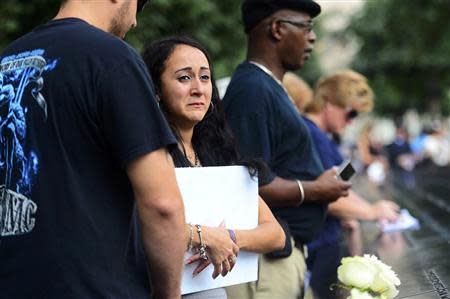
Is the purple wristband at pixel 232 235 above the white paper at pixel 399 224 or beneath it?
above

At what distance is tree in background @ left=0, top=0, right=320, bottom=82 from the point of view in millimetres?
10070

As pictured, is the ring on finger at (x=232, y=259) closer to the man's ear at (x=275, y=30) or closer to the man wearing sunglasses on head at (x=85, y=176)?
the man wearing sunglasses on head at (x=85, y=176)

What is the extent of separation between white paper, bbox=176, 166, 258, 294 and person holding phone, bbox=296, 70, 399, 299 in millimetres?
1029

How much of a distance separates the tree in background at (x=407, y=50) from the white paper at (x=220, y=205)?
29.6m

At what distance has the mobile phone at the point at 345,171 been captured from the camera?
4143mm

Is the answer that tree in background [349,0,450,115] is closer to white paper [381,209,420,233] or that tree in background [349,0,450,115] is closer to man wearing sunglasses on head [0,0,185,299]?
white paper [381,209,420,233]

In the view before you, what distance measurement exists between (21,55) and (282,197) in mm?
1607

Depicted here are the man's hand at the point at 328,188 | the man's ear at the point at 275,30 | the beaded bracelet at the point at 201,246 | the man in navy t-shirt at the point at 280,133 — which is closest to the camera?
the beaded bracelet at the point at 201,246

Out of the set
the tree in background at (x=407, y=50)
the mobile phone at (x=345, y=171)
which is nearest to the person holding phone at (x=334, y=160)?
the mobile phone at (x=345, y=171)

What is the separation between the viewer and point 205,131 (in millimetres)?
3205

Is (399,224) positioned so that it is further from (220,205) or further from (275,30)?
(220,205)

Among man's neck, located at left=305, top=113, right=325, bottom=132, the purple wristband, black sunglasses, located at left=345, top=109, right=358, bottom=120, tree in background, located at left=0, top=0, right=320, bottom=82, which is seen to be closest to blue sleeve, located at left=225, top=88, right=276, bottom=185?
the purple wristband

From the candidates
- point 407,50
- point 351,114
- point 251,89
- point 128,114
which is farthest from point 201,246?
point 407,50

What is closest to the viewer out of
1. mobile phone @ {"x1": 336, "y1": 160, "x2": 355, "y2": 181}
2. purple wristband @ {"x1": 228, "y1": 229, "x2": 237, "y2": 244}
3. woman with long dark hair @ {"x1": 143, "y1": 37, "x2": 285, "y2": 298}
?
purple wristband @ {"x1": 228, "y1": 229, "x2": 237, "y2": 244}
